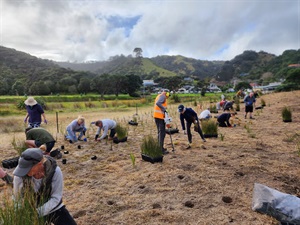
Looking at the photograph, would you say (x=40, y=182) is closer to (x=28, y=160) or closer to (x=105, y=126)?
(x=28, y=160)

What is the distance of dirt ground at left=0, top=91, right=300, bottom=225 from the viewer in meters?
3.36

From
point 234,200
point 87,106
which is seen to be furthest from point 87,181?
point 87,106

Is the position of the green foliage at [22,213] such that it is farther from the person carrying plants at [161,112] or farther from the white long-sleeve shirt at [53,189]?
the person carrying plants at [161,112]

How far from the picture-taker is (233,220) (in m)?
3.15

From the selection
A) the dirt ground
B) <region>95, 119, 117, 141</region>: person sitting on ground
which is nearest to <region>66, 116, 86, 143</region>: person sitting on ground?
<region>95, 119, 117, 141</region>: person sitting on ground

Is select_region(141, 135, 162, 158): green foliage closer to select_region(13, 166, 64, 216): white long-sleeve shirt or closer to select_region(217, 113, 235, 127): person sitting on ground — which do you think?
select_region(13, 166, 64, 216): white long-sleeve shirt

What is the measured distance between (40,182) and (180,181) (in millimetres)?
2660

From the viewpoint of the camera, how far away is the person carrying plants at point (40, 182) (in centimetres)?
227

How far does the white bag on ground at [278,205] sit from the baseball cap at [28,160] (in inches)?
110

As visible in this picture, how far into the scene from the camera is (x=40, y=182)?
2436mm

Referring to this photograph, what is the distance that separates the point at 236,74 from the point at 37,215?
131 m

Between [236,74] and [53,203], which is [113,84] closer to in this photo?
[53,203]

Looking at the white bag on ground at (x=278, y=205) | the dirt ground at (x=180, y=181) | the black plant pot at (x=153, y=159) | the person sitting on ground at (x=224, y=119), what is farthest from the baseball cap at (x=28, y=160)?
the person sitting on ground at (x=224, y=119)

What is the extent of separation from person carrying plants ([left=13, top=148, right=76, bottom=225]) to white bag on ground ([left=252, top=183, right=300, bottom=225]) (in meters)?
2.53
